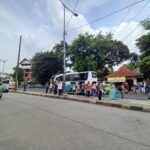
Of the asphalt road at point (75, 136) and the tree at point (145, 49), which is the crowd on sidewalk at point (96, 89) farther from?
the asphalt road at point (75, 136)

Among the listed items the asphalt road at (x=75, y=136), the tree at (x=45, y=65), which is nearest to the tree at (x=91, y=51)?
the tree at (x=45, y=65)

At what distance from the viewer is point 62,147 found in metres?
4.99

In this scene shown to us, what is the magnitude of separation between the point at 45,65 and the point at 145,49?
26.9 metres

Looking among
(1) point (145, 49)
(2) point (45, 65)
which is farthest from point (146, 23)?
(2) point (45, 65)

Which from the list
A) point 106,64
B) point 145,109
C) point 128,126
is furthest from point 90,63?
point 128,126

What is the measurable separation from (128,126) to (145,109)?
5642 millimetres

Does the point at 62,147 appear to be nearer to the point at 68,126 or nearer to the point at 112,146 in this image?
the point at 112,146

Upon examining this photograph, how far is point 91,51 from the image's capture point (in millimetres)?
44781

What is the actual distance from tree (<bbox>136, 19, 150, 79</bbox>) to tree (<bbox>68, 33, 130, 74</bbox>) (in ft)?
27.7

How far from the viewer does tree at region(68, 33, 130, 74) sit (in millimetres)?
43656

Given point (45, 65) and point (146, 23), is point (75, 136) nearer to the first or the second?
Result: point (146, 23)

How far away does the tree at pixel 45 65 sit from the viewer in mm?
54906

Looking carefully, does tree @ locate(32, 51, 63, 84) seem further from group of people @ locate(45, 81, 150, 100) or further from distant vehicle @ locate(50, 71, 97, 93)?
group of people @ locate(45, 81, 150, 100)

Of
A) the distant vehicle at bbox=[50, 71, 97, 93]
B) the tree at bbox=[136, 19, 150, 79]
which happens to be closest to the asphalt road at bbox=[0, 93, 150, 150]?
the distant vehicle at bbox=[50, 71, 97, 93]
